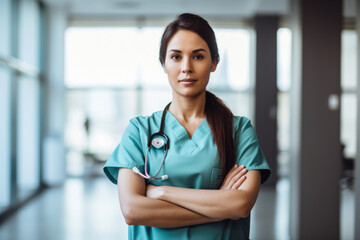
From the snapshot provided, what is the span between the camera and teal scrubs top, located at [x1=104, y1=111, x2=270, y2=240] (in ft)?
3.67

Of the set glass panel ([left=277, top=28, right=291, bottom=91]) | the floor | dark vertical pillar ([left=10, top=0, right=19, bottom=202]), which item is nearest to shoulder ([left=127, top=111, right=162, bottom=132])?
the floor

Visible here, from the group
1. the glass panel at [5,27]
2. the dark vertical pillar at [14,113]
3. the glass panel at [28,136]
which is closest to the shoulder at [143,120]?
the glass panel at [5,27]

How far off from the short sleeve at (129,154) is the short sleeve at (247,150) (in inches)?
12.4

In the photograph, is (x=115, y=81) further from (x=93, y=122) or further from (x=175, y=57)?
(x=175, y=57)

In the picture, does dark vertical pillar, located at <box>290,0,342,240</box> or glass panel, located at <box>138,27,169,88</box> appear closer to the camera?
dark vertical pillar, located at <box>290,0,342,240</box>

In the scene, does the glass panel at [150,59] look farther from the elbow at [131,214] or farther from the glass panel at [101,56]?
the elbow at [131,214]

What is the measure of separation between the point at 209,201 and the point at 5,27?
4.49 meters

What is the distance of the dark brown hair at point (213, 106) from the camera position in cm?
110

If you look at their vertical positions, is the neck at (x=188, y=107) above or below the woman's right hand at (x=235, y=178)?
above

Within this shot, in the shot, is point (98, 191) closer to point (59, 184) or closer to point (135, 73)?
point (59, 184)

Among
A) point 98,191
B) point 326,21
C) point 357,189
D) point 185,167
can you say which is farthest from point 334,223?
point 98,191

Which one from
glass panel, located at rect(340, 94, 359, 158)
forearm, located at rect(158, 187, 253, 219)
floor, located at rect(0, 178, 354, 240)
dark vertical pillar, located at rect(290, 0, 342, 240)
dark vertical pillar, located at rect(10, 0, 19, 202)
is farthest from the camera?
glass panel, located at rect(340, 94, 359, 158)

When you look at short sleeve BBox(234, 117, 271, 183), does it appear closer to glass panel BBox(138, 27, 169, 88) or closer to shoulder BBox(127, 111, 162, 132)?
shoulder BBox(127, 111, 162, 132)

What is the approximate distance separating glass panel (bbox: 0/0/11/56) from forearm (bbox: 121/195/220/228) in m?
4.05
